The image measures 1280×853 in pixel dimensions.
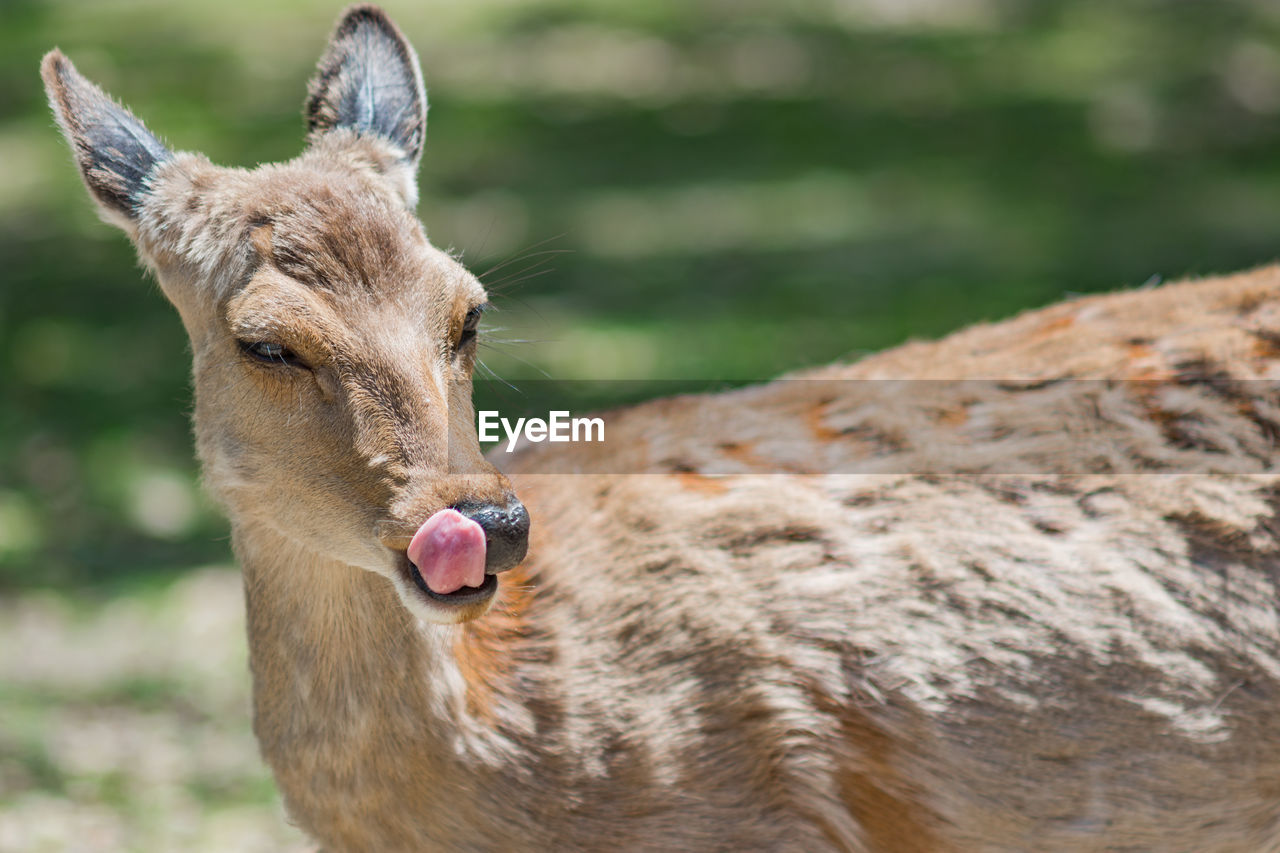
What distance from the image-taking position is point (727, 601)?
151 inches

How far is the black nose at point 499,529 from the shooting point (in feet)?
10.1

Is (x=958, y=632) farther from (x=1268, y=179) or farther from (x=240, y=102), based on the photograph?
(x=240, y=102)

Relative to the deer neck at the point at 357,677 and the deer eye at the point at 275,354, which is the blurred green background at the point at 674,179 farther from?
the deer eye at the point at 275,354

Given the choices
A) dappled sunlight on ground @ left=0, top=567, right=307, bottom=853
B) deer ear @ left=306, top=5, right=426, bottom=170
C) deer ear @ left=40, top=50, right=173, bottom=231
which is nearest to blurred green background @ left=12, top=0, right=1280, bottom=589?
dappled sunlight on ground @ left=0, top=567, right=307, bottom=853

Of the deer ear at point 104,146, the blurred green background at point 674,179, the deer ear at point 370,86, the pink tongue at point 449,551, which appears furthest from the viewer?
the blurred green background at point 674,179

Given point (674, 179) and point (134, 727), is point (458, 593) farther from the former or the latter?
point (674, 179)

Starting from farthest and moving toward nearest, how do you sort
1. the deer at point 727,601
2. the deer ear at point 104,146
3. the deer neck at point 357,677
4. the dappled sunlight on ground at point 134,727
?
the dappled sunlight on ground at point 134,727 < the deer ear at point 104,146 < the deer neck at point 357,677 < the deer at point 727,601

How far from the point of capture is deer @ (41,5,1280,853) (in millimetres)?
3455

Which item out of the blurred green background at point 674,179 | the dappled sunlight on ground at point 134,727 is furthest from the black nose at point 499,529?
the blurred green background at point 674,179

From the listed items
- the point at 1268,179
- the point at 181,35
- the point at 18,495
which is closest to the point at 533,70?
the point at 181,35

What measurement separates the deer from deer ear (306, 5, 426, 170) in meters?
0.08

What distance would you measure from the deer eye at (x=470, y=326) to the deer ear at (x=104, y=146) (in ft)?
3.11

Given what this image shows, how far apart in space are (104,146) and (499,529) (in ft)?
5.29

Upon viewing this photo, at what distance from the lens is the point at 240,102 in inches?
547
